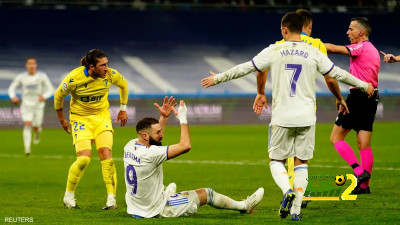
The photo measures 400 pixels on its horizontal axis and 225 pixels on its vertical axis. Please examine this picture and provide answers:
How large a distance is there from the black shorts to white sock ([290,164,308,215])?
9.41 feet

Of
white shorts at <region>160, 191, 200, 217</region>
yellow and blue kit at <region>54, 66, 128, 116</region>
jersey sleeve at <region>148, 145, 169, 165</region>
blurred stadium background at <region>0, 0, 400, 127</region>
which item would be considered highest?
blurred stadium background at <region>0, 0, 400, 127</region>

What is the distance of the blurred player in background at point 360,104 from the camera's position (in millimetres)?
10664

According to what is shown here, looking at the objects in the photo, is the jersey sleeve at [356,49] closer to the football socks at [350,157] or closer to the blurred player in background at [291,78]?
the football socks at [350,157]

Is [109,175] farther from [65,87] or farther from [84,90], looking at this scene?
Answer: [65,87]

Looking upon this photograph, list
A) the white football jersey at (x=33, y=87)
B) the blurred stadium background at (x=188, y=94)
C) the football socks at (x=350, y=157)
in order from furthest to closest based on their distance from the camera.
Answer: the white football jersey at (x=33, y=87) < the football socks at (x=350, y=157) < the blurred stadium background at (x=188, y=94)

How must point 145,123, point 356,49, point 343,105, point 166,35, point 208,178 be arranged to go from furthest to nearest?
point 166,35
point 208,178
point 356,49
point 343,105
point 145,123

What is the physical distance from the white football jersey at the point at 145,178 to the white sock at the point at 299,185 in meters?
1.43

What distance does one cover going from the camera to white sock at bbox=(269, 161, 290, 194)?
7960 mm


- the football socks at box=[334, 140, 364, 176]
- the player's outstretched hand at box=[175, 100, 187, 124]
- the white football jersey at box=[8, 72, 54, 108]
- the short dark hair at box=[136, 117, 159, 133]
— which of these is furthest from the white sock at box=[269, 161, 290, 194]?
the white football jersey at box=[8, 72, 54, 108]

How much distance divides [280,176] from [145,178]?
1495 mm

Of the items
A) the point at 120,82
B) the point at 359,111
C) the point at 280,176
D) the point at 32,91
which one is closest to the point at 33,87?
the point at 32,91

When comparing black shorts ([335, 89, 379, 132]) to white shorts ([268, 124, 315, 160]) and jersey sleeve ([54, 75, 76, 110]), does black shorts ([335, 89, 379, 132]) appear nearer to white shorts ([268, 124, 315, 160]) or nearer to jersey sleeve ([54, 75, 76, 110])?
white shorts ([268, 124, 315, 160])

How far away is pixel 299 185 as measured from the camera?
26.8 ft

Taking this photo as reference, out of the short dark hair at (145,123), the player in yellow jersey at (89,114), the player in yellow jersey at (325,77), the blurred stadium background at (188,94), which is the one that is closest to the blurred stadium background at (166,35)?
the blurred stadium background at (188,94)
